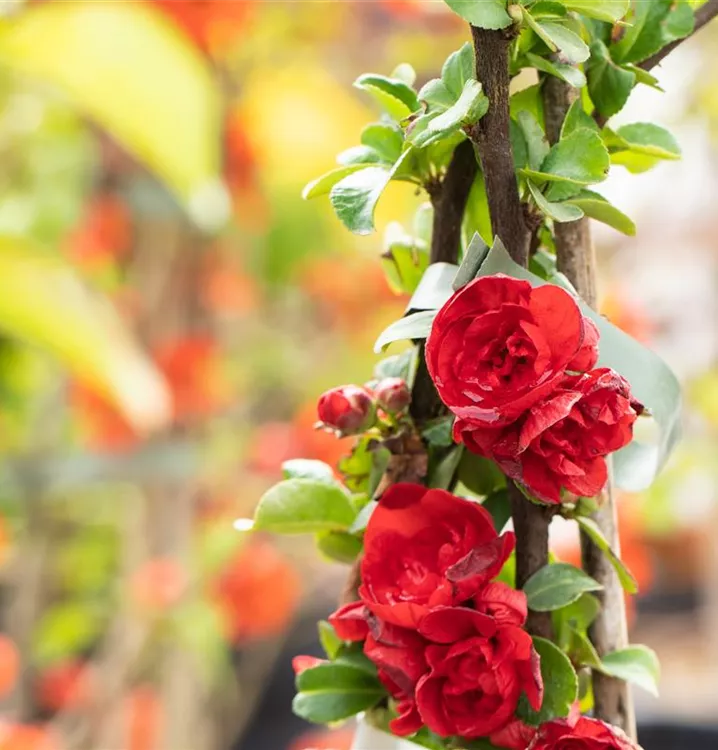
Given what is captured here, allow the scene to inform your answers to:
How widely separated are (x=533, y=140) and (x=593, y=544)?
10 cm

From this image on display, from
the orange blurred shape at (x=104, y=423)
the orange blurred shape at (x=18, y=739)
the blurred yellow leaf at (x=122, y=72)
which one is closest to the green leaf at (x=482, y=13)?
the blurred yellow leaf at (x=122, y=72)

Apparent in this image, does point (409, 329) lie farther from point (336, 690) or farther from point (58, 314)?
point (58, 314)

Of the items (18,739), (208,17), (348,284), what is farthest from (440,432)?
(348,284)

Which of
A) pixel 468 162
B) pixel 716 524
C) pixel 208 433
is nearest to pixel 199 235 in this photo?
pixel 208 433

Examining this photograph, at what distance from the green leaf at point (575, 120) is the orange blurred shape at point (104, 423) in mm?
829

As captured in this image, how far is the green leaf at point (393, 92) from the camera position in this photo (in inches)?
8.7

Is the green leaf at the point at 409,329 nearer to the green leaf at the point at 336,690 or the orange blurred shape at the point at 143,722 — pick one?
the green leaf at the point at 336,690

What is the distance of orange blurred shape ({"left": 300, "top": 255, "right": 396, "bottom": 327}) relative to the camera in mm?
1159

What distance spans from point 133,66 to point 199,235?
22.4 inches

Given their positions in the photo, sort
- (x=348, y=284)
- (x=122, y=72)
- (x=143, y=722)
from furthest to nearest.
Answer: (x=348, y=284)
(x=143, y=722)
(x=122, y=72)

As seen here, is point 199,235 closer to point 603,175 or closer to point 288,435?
point 288,435

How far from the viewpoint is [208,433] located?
106 cm

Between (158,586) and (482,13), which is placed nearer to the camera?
(482,13)

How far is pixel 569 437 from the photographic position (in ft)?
0.59
